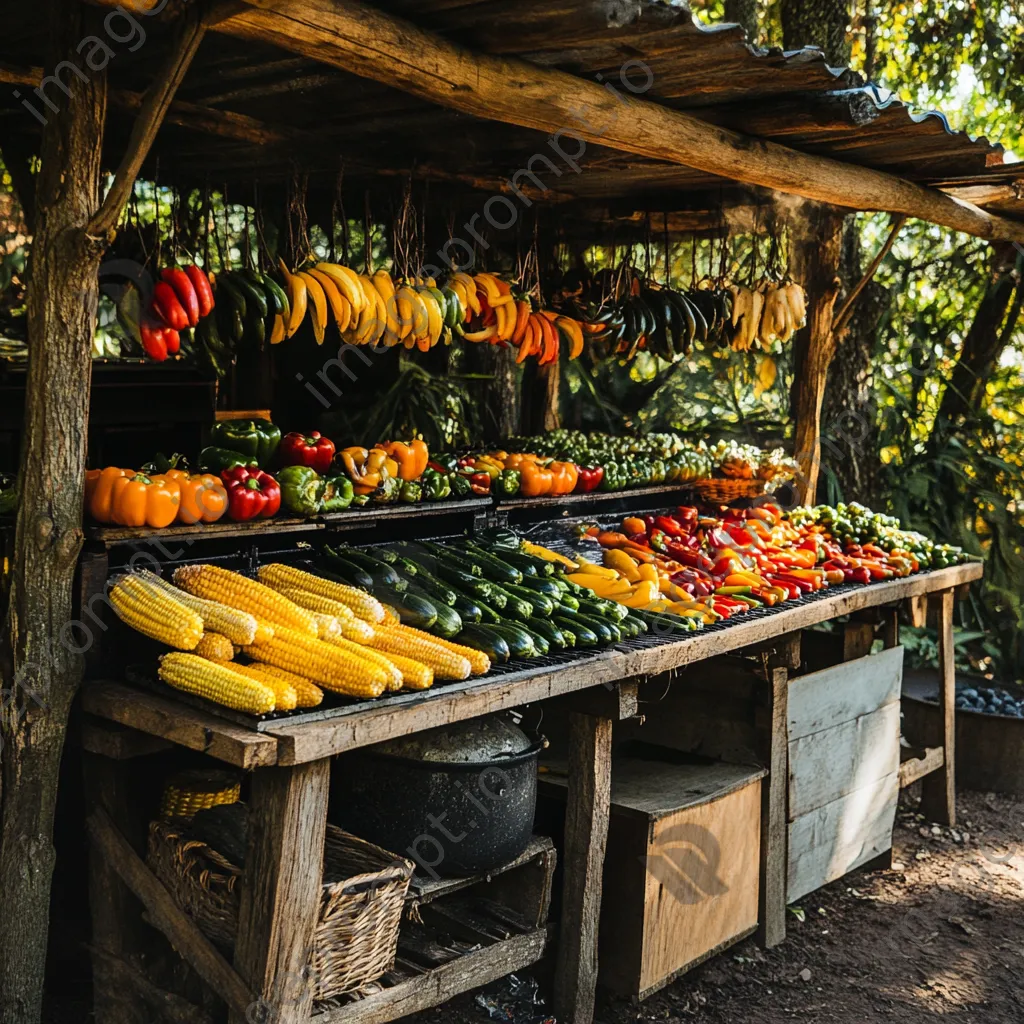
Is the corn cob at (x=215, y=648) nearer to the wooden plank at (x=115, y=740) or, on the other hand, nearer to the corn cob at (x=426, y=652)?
the wooden plank at (x=115, y=740)

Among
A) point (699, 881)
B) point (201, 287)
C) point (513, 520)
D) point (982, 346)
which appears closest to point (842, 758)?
point (699, 881)

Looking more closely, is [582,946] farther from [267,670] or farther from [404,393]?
[404,393]

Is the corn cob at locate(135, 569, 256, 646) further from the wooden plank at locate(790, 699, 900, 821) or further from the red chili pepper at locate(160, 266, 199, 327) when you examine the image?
the wooden plank at locate(790, 699, 900, 821)

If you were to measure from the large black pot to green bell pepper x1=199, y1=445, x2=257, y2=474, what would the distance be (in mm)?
1340

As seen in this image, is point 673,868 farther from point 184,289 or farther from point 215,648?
point 184,289

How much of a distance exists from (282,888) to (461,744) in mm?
895

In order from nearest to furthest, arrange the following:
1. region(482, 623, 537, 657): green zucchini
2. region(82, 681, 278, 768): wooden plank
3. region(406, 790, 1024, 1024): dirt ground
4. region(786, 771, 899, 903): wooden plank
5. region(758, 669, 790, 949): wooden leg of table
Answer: region(82, 681, 278, 768): wooden plank
region(482, 623, 537, 657): green zucchini
region(406, 790, 1024, 1024): dirt ground
region(758, 669, 790, 949): wooden leg of table
region(786, 771, 899, 903): wooden plank

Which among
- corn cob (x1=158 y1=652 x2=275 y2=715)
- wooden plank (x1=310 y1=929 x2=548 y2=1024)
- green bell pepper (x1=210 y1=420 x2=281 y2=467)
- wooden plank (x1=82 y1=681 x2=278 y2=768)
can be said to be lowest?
wooden plank (x1=310 y1=929 x2=548 y2=1024)

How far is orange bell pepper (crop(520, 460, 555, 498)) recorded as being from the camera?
19.7 ft

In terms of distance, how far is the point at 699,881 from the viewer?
4.98m

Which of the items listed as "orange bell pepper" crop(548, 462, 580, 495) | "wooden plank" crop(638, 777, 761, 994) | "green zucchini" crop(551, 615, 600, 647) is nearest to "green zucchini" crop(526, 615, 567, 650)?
"green zucchini" crop(551, 615, 600, 647)

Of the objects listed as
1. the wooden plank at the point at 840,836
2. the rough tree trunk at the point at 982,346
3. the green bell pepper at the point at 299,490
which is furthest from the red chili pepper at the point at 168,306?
the rough tree trunk at the point at 982,346

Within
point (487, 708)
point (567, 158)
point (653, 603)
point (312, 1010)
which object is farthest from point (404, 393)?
point (312, 1010)

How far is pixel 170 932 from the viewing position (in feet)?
12.5
